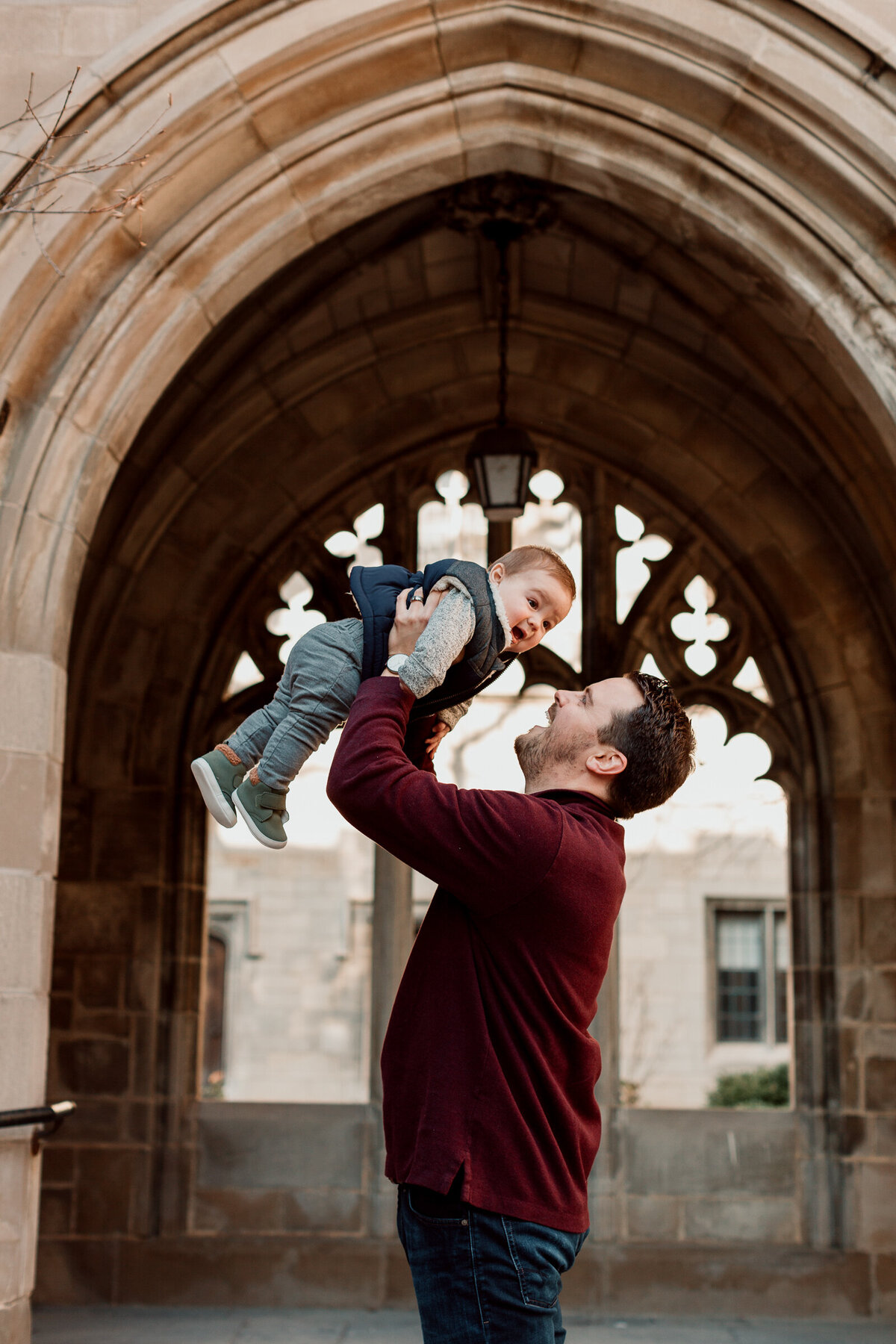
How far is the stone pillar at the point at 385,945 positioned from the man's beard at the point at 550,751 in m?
3.48

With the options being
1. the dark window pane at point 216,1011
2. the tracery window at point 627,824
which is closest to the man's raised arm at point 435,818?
the tracery window at point 627,824

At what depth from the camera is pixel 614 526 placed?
5.85 meters

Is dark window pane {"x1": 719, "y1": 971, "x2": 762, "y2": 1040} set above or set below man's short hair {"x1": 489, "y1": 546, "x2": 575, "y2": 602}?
below

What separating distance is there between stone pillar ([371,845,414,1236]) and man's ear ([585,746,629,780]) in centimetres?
355

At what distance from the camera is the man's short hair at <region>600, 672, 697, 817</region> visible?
1891 millimetres

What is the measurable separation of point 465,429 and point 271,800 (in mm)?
4117

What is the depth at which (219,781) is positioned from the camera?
1984mm

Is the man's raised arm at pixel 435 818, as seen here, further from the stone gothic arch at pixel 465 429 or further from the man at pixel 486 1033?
the stone gothic arch at pixel 465 429

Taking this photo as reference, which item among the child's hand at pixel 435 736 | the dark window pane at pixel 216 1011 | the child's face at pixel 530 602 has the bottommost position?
the dark window pane at pixel 216 1011

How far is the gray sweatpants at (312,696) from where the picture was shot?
1.93 m

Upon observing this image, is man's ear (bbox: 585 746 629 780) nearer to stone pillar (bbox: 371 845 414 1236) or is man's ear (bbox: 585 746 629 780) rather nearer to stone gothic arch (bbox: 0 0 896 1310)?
stone gothic arch (bbox: 0 0 896 1310)

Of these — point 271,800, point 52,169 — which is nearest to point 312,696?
point 271,800

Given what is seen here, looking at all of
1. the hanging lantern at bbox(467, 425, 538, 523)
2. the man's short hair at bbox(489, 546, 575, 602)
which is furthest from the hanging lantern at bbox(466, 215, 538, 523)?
the man's short hair at bbox(489, 546, 575, 602)

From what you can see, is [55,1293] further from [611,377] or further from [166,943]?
[611,377]
